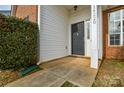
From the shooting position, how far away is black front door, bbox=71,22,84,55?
837 cm

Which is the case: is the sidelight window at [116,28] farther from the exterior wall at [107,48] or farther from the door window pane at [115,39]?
the exterior wall at [107,48]

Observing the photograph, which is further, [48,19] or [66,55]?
[66,55]

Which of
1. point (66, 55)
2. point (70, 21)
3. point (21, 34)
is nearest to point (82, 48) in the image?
point (66, 55)

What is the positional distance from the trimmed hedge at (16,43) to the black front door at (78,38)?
12.9ft

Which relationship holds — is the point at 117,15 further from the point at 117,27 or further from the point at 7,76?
the point at 7,76

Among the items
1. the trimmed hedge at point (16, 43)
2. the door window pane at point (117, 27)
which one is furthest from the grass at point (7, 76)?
the door window pane at point (117, 27)

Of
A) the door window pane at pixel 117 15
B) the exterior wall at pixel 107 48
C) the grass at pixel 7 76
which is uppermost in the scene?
the door window pane at pixel 117 15

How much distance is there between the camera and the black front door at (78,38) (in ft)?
27.4

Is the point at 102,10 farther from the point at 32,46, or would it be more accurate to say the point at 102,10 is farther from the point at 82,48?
the point at 32,46

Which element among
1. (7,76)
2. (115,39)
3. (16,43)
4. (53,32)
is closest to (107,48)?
(115,39)

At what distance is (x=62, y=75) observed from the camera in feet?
14.3

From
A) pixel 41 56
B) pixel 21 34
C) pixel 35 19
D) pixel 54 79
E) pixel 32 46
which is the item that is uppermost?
pixel 35 19
